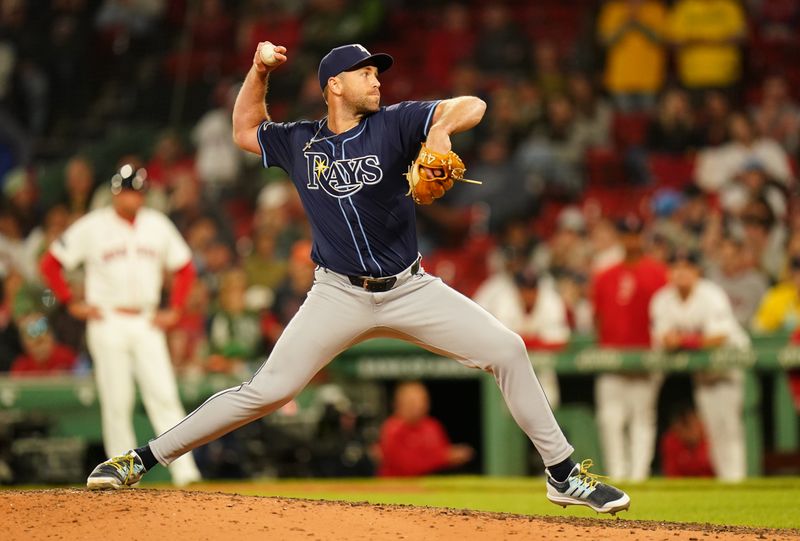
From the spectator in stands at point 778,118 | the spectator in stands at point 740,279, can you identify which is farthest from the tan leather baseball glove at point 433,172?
the spectator in stands at point 778,118

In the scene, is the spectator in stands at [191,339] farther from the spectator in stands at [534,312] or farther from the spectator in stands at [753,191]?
the spectator in stands at [753,191]

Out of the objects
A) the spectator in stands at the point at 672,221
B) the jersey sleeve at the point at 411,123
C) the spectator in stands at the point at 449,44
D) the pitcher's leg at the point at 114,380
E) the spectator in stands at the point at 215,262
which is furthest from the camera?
the spectator in stands at the point at 449,44

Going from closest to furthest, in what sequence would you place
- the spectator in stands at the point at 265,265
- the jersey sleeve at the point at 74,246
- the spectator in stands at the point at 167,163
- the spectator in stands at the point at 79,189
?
the jersey sleeve at the point at 74,246 → the spectator in stands at the point at 265,265 → the spectator in stands at the point at 79,189 → the spectator in stands at the point at 167,163

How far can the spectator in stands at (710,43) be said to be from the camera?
13586 mm

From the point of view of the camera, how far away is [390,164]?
213 inches

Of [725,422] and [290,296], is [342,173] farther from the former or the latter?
[290,296]

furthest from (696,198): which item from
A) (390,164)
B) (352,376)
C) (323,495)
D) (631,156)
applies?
(390,164)

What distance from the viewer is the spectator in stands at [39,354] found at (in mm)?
10742

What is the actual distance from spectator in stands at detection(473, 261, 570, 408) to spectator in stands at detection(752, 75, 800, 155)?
3.44 meters

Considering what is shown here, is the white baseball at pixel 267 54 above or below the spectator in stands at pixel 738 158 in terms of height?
below

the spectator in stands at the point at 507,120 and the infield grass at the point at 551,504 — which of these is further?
the spectator in stands at the point at 507,120

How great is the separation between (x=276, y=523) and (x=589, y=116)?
911 centimetres

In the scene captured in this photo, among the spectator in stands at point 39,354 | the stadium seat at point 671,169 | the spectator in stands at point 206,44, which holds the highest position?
the spectator in stands at point 206,44

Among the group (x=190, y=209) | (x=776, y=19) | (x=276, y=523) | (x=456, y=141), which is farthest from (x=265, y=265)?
(x=276, y=523)
